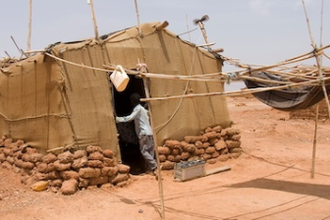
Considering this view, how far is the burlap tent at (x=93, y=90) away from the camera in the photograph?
21.1 feet

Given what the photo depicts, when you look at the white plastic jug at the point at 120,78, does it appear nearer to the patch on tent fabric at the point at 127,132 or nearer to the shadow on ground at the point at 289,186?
the shadow on ground at the point at 289,186

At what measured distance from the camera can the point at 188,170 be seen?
7.01 metres

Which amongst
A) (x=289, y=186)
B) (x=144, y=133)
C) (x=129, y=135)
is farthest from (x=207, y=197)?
(x=129, y=135)

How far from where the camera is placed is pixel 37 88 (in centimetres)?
681

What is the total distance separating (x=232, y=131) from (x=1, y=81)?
540 centimetres

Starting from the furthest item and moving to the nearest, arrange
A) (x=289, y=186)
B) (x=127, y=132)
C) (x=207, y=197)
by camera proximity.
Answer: (x=127, y=132)
(x=289, y=186)
(x=207, y=197)

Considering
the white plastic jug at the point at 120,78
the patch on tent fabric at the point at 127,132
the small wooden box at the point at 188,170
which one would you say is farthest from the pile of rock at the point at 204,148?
the white plastic jug at the point at 120,78

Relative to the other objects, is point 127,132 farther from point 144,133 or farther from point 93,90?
point 93,90

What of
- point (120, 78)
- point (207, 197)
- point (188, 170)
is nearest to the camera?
point (120, 78)

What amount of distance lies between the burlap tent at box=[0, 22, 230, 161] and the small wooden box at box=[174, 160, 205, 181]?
28.4 inches

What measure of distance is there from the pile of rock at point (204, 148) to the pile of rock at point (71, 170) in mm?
1127

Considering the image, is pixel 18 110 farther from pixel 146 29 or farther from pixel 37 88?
pixel 146 29

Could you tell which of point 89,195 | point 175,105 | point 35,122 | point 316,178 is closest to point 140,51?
point 175,105

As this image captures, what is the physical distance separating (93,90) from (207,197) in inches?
111
